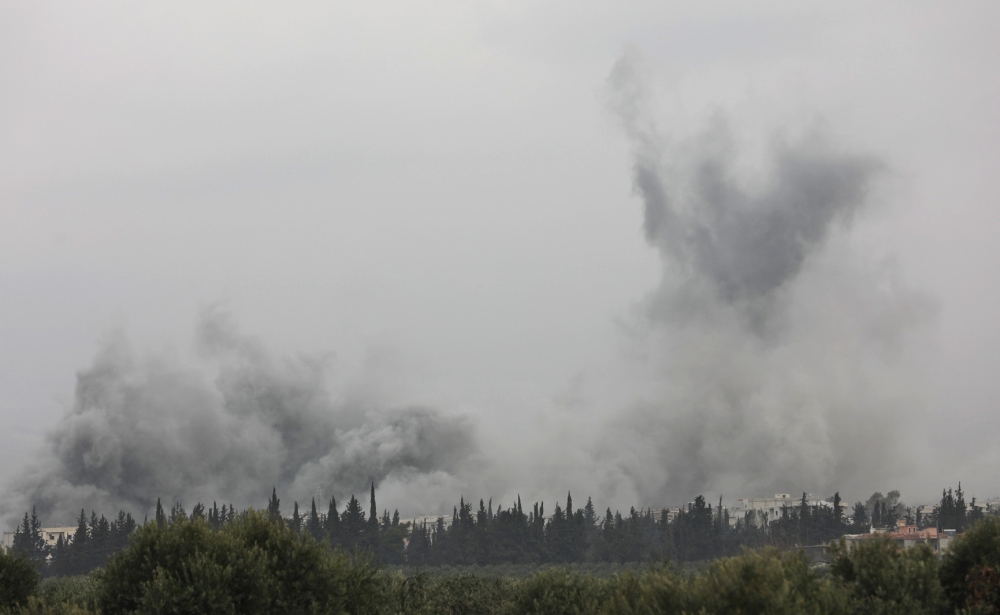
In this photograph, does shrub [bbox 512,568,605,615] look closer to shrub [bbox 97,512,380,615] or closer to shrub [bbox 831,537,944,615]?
shrub [bbox 97,512,380,615]

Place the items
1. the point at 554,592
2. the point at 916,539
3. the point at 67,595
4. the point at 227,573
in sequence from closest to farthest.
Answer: the point at 227,573 → the point at 554,592 → the point at 67,595 → the point at 916,539

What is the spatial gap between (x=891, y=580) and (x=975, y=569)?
4309 millimetres

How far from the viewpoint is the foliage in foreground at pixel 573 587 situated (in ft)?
93.7

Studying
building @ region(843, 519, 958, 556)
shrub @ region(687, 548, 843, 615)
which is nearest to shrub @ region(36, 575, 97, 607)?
shrub @ region(687, 548, 843, 615)

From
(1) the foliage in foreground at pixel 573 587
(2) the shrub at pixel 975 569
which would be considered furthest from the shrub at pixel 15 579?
(2) the shrub at pixel 975 569

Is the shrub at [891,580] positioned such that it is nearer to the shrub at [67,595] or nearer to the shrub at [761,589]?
the shrub at [761,589]

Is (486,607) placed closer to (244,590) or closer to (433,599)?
(433,599)

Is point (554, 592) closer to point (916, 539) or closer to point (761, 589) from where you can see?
point (761, 589)

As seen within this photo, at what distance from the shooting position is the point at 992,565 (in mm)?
35312

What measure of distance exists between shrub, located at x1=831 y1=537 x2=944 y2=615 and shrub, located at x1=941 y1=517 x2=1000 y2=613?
1312mm

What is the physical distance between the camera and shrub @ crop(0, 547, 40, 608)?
47.6m

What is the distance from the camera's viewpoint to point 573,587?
56.1 m

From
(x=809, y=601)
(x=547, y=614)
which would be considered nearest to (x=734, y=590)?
(x=809, y=601)

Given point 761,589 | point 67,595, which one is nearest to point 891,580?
point 761,589
